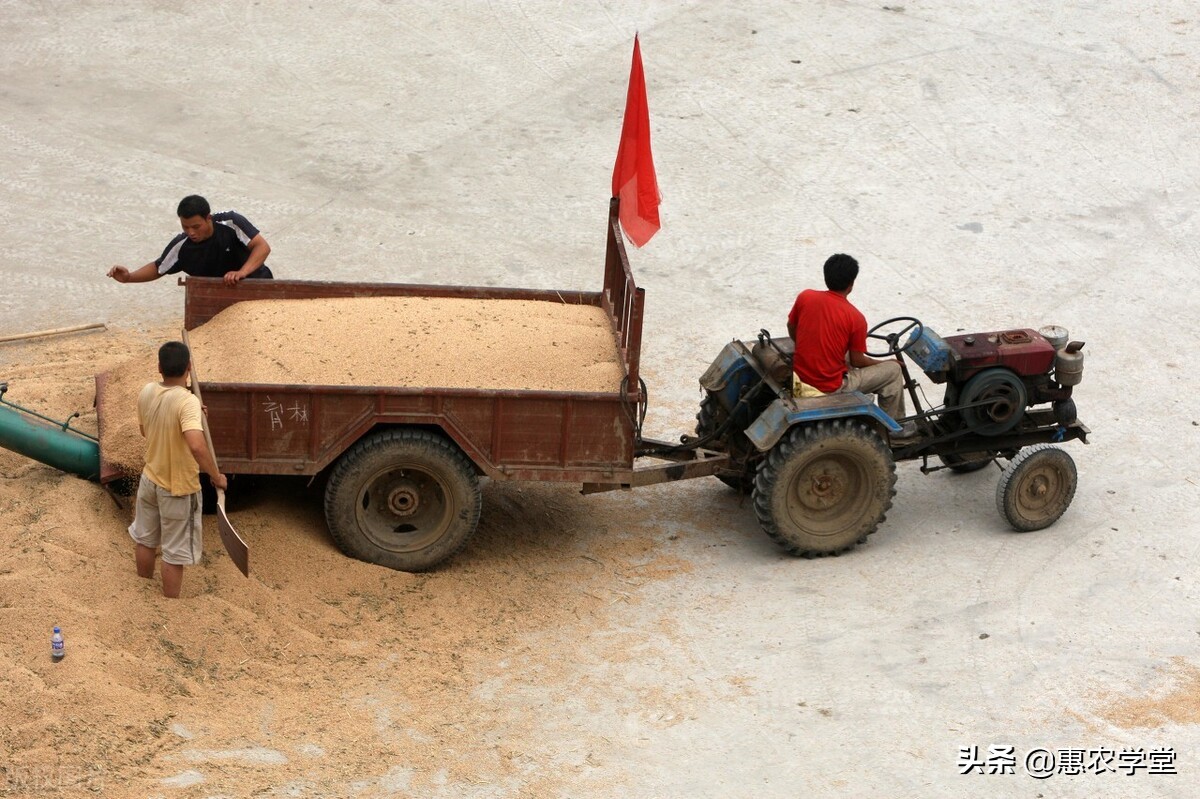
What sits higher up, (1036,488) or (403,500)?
(1036,488)

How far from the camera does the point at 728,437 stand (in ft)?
28.6

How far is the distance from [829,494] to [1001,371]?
136 centimetres

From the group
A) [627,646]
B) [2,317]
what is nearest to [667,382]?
[627,646]

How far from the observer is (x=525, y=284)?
39.1 ft

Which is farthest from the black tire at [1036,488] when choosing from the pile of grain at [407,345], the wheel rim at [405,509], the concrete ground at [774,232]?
the wheel rim at [405,509]

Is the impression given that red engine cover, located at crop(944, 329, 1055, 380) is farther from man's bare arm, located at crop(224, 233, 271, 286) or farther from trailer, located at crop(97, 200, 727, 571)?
man's bare arm, located at crop(224, 233, 271, 286)

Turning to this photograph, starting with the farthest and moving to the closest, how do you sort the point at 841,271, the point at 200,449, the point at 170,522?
1. the point at 841,271
2. the point at 170,522
3. the point at 200,449

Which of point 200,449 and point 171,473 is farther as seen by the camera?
point 171,473

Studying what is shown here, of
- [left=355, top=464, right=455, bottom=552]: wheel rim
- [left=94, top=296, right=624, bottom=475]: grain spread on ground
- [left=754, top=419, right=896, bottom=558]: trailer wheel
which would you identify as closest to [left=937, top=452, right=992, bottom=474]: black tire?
[left=754, top=419, right=896, bottom=558]: trailer wheel

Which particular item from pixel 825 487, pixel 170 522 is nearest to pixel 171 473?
pixel 170 522

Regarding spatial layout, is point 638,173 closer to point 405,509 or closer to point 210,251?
point 405,509

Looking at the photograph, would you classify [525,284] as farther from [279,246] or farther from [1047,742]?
[1047,742]

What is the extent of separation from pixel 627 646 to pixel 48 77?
10989 millimetres

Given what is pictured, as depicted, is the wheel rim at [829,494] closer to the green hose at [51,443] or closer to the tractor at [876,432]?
the tractor at [876,432]
